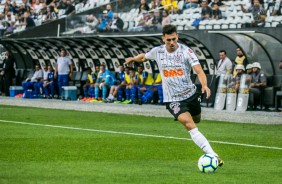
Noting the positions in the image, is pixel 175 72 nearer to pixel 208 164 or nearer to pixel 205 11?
pixel 208 164

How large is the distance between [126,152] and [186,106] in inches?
108

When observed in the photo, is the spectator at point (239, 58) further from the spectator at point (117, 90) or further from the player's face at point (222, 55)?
the spectator at point (117, 90)

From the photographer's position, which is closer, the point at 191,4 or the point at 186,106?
the point at 186,106

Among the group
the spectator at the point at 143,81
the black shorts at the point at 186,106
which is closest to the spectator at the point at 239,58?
the spectator at the point at 143,81

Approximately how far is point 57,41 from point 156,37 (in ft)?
25.6

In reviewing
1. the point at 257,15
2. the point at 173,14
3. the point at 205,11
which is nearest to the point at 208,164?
the point at 257,15

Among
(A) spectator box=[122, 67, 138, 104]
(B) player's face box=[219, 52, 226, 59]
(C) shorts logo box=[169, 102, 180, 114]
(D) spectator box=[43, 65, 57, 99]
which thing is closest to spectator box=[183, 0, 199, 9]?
(A) spectator box=[122, 67, 138, 104]

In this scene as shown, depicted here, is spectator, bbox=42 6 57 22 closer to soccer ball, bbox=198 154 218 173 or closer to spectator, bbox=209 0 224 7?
spectator, bbox=209 0 224 7

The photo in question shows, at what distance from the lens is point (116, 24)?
38.4 meters

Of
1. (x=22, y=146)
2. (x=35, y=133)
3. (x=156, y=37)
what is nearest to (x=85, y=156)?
(x=22, y=146)

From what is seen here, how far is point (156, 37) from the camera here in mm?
34281

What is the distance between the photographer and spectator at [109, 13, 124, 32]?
3808cm

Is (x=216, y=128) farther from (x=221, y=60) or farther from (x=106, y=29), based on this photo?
(x=106, y=29)

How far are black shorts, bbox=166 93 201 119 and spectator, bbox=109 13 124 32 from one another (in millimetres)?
23021
